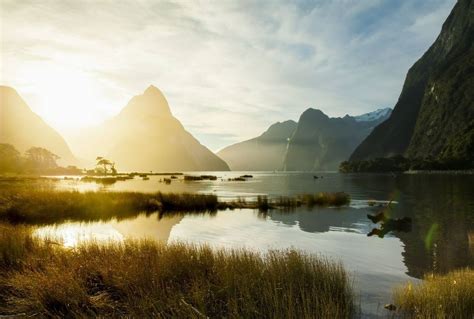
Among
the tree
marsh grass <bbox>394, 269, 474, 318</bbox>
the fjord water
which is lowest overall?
the fjord water

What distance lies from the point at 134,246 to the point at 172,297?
21.7 ft

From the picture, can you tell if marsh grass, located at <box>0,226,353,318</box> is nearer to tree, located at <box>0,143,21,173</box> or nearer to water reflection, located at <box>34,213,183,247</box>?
water reflection, located at <box>34,213,183,247</box>

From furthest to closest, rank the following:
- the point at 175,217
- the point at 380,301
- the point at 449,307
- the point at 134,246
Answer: the point at 175,217
the point at 134,246
the point at 380,301
the point at 449,307

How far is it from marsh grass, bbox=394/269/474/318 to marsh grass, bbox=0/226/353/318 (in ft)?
5.34

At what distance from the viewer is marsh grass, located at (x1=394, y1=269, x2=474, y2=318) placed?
32.3ft

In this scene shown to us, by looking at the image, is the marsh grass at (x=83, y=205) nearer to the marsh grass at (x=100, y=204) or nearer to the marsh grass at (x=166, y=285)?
the marsh grass at (x=100, y=204)

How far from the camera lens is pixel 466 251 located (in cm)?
2183

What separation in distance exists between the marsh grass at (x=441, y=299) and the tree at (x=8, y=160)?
185056 mm

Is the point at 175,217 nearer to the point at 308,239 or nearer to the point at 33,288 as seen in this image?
the point at 308,239

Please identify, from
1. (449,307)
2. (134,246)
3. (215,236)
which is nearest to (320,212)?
(215,236)

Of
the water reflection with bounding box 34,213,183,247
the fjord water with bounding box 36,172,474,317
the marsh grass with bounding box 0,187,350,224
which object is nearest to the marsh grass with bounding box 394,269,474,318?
the fjord water with bounding box 36,172,474,317

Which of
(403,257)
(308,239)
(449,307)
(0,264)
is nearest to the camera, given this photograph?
(449,307)

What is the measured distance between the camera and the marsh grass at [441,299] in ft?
32.3

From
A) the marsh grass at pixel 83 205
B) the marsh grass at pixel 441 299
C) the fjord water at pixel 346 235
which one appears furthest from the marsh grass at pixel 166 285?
the marsh grass at pixel 83 205
